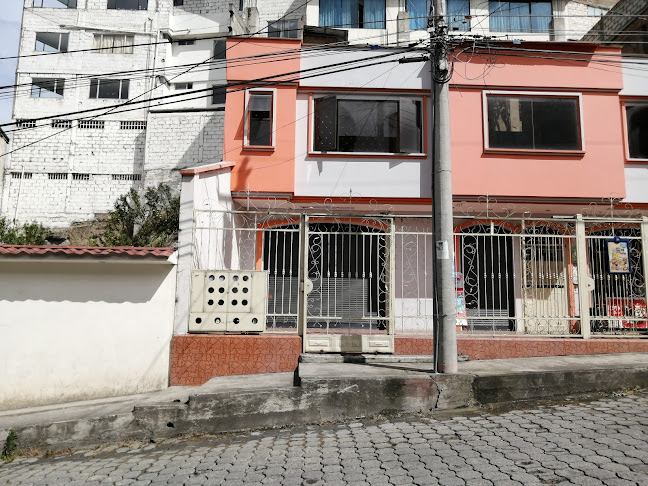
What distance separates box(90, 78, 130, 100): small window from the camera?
22281 mm

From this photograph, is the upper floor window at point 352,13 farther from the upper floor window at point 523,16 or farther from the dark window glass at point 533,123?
the dark window glass at point 533,123

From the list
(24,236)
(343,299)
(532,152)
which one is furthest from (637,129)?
(24,236)

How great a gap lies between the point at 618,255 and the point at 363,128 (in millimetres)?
5277

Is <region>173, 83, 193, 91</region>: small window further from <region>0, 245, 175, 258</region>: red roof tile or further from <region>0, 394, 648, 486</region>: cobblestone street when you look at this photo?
<region>0, 394, 648, 486</region>: cobblestone street

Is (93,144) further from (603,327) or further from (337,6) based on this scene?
(603,327)

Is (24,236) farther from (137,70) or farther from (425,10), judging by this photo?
(425,10)

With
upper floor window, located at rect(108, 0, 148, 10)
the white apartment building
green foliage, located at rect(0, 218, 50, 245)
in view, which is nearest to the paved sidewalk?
green foliage, located at rect(0, 218, 50, 245)

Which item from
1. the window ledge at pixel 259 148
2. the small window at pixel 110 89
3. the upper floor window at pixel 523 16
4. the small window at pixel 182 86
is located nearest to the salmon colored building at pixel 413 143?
the window ledge at pixel 259 148

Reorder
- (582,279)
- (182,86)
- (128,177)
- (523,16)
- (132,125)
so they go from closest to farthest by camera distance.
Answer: (582,279) < (523,16) < (128,177) < (132,125) < (182,86)

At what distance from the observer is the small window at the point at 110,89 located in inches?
877

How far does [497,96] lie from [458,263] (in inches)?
148

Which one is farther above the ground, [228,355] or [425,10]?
[425,10]

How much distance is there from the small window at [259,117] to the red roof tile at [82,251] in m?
3.95

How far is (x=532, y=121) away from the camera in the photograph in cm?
949
